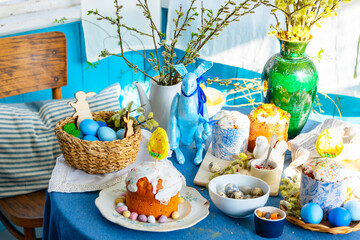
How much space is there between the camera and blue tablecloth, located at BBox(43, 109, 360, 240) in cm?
99

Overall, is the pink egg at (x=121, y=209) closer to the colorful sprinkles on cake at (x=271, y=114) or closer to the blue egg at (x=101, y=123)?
the blue egg at (x=101, y=123)

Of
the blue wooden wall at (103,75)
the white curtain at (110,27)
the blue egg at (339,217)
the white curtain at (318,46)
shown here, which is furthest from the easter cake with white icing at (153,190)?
the white curtain at (110,27)

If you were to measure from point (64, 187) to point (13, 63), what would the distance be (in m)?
0.80

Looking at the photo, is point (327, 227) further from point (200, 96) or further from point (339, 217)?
point (200, 96)

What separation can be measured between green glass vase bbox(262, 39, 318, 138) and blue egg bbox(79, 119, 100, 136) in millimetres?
577

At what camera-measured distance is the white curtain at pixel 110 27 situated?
7.47 ft

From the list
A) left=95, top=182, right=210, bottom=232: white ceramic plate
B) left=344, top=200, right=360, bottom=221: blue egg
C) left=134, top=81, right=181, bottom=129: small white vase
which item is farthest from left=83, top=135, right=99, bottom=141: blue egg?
left=344, top=200, right=360, bottom=221: blue egg

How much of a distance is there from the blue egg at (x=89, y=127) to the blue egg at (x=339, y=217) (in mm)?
675

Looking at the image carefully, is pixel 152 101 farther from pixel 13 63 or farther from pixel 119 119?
pixel 13 63

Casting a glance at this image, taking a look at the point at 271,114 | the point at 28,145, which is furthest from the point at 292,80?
the point at 28,145

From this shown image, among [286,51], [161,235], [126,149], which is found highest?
[286,51]

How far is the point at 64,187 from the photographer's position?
45.9 inches

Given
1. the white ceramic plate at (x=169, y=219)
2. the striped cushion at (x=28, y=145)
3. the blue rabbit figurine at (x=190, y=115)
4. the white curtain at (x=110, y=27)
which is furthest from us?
the white curtain at (x=110, y=27)

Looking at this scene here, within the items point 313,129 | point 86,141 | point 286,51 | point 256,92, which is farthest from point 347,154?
point 256,92
